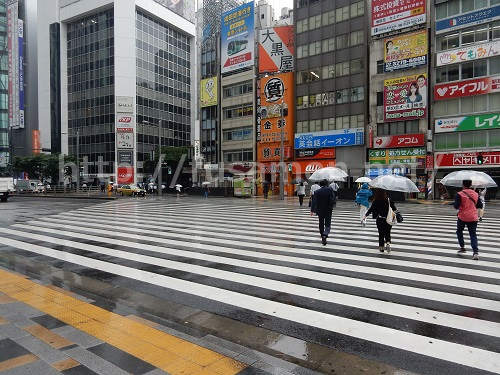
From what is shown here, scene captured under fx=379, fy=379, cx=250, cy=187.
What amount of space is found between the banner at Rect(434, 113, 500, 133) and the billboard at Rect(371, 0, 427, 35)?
9.39 metres

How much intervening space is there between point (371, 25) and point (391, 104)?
8377mm

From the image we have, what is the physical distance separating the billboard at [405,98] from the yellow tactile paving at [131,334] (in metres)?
34.9

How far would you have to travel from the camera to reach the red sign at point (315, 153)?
3975cm

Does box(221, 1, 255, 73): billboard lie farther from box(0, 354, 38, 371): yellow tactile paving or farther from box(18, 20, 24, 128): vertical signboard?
box(18, 20, 24, 128): vertical signboard

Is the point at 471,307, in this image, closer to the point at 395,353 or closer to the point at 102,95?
the point at 395,353

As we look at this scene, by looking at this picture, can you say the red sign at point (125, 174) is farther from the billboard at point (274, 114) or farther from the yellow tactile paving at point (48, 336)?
the yellow tactile paving at point (48, 336)

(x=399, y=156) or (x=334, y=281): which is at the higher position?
(x=399, y=156)

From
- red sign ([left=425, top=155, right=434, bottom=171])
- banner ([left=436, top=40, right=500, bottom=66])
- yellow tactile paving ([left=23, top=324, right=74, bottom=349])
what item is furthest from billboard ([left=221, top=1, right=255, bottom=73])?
yellow tactile paving ([left=23, top=324, right=74, bottom=349])

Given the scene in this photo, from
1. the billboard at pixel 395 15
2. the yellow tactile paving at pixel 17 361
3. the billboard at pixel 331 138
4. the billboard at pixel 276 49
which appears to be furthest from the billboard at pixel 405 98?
the yellow tactile paving at pixel 17 361

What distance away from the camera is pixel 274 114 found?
44.4 metres

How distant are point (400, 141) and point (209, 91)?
28.1 metres

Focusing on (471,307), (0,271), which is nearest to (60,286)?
(0,271)

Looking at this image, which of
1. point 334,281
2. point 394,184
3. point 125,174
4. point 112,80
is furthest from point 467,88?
point 112,80

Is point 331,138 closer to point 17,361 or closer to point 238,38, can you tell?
point 238,38
